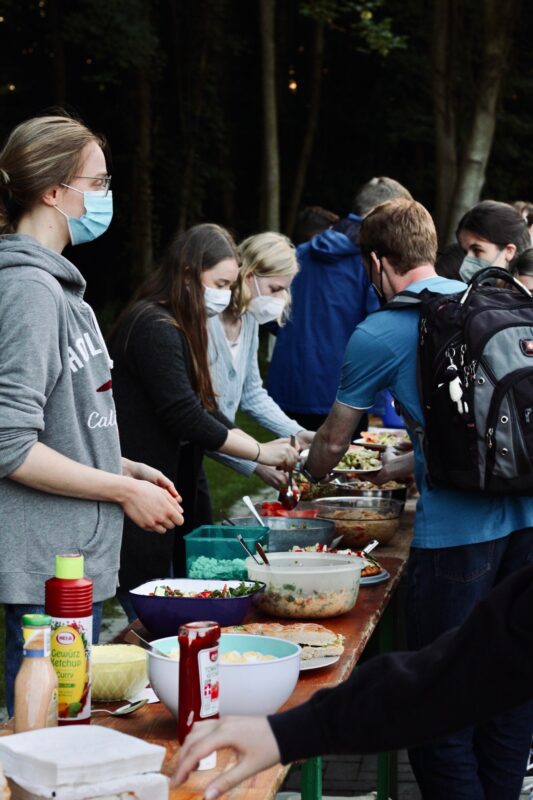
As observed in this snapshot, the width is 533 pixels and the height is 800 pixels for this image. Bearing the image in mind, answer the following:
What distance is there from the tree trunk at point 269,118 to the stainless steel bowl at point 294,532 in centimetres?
1479

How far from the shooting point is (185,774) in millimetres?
1749

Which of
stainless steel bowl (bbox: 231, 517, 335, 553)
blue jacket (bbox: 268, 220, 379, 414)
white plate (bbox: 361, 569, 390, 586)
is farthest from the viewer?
blue jacket (bbox: 268, 220, 379, 414)

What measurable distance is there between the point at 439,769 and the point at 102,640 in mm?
2761

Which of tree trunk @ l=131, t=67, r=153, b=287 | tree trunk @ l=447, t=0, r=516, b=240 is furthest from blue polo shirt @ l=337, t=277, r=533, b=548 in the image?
tree trunk @ l=131, t=67, r=153, b=287

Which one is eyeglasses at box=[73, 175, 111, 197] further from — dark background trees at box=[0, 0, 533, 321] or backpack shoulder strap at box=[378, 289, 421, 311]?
dark background trees at box=[0, 0, 533, 321]

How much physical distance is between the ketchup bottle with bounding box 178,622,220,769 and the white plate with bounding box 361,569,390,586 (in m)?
1.62

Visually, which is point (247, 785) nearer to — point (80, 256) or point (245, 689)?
point (245, 689)

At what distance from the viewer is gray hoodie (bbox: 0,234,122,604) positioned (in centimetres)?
278

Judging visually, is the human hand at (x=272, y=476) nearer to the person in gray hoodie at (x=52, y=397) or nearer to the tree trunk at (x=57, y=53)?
the person in gray hoodie at (x=52, y=397)

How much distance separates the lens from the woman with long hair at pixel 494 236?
18.0 feet

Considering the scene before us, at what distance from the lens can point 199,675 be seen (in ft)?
7.37

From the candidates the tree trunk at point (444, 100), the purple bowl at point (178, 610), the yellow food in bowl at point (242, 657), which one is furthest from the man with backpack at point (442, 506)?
the tree trunk at point (444, 100)

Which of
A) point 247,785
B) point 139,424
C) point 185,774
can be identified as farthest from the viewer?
point 139,424

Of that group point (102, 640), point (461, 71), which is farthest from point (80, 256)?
point (102, 640)
